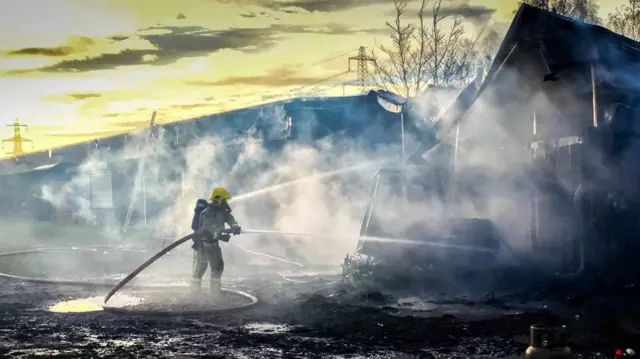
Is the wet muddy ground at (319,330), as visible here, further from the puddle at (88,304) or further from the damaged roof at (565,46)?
the damaged roof at (565,46)

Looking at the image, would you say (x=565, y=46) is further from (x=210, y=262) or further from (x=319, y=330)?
(x=210, y=262)

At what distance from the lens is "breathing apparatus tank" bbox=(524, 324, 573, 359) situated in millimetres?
6785

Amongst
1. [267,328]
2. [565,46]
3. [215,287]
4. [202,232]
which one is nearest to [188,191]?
[202,232]

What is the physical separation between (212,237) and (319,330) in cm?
412

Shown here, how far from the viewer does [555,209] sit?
48.3 feet

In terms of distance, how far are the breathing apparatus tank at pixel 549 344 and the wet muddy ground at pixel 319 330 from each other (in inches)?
49.4

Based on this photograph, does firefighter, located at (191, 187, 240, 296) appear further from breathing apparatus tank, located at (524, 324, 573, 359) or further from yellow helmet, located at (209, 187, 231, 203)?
breathing apparatus tank, located at (524, 324, 573, 359)

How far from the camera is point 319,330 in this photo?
9828 mm

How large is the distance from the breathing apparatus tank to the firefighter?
7253 millimetres

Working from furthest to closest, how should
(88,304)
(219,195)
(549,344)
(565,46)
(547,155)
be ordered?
(547,155), (565,46), (219,195), (88,304), (549,344)

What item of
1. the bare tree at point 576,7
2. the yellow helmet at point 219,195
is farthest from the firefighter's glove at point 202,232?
the bare tree at point 576,7

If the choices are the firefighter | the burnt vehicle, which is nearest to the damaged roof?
the burnt vehicle

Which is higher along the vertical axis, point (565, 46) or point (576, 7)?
point (576, 7)

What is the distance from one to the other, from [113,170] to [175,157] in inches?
377
